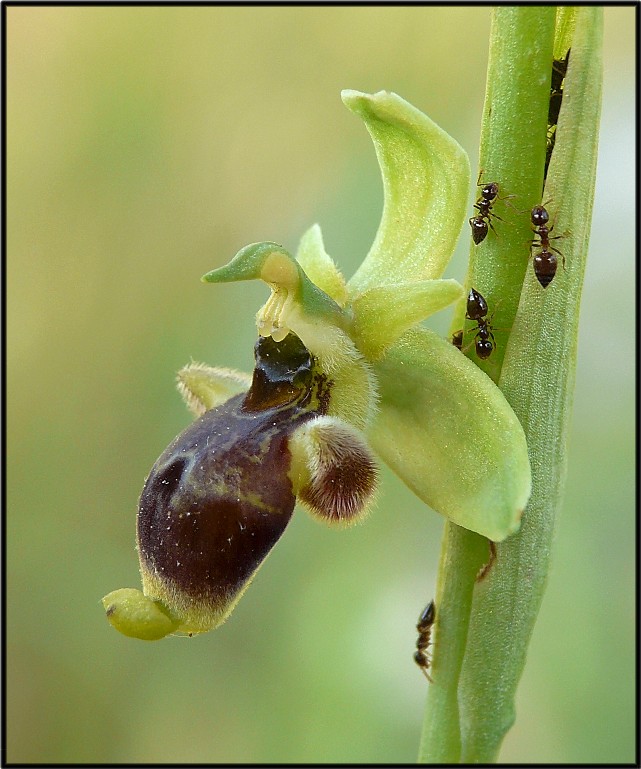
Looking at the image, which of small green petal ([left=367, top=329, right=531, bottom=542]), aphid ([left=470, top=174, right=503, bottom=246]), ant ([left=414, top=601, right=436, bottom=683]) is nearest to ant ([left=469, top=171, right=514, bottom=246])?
aphid ([left=470, top=174, right=503, bottom=246])

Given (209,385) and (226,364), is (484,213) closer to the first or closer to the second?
(209,385)

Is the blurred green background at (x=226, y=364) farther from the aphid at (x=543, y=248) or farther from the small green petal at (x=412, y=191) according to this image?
the aphid at (x=543, y=248)

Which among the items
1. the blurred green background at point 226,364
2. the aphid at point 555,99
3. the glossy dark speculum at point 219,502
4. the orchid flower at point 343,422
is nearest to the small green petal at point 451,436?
the orchid flower at point 343,422

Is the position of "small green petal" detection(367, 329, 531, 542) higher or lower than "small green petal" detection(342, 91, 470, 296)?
lower

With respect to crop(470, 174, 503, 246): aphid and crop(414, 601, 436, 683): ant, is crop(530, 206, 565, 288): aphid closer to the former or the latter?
crop(470, 174, 503, 246): aphid

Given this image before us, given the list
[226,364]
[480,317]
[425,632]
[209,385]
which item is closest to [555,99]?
[480,317]
